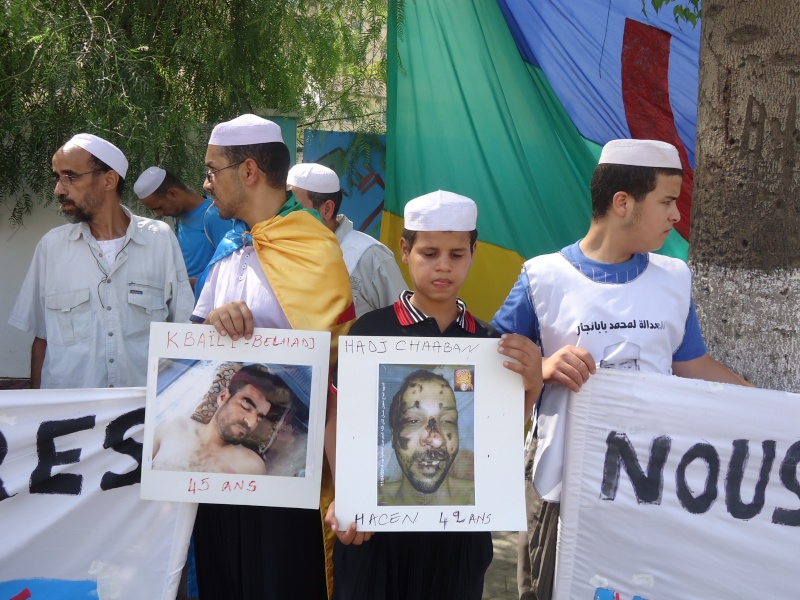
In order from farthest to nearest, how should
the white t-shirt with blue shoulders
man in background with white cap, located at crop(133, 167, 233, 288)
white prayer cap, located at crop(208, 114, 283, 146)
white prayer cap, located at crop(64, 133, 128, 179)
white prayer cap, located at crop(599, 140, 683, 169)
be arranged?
1. man in background with white cap, located at crop(133, 167, 233, 288)
2. white prayer cap, located at crop(64, 133, 128, 179)
3. white prayer cap, located at crop(208, 114, 283, 146)
4. white prayer cap, located at crop(599, 140, 683, 169)
5. the white t-shirt with blue shoulders

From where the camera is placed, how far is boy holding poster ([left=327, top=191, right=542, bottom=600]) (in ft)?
8.30

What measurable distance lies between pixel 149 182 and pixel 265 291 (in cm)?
272

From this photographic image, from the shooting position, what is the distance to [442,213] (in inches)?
102

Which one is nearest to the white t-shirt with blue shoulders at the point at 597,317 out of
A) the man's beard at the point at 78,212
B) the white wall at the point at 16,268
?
the man's beard at the point at 78,212

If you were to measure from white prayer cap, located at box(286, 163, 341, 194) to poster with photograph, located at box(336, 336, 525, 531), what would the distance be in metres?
2.29

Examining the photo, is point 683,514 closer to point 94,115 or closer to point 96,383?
point 96,383

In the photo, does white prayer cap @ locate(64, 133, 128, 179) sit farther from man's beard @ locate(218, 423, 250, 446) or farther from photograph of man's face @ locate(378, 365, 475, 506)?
photograph of man's face @ locate(378, 365, 475, 506)

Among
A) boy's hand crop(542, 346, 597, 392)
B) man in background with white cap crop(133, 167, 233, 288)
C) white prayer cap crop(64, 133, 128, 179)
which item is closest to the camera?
boy's hand crop(542, 346, 597, 392)

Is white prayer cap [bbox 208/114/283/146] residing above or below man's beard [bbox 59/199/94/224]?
above

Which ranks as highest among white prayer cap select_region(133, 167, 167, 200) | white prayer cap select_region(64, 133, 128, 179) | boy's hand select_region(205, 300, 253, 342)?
white prayer cap select_region(64, 133, 128, 179)

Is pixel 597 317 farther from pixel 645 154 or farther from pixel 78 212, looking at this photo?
pixel 78 212

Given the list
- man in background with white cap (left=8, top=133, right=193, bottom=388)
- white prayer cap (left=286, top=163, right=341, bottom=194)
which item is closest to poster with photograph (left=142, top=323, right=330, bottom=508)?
man in background with white cap (left=8, top=133, right=193, bottom=388)

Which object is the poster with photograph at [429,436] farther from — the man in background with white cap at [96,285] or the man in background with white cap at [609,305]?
the man in background with white cap at [96,285]

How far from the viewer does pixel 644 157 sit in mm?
2750
